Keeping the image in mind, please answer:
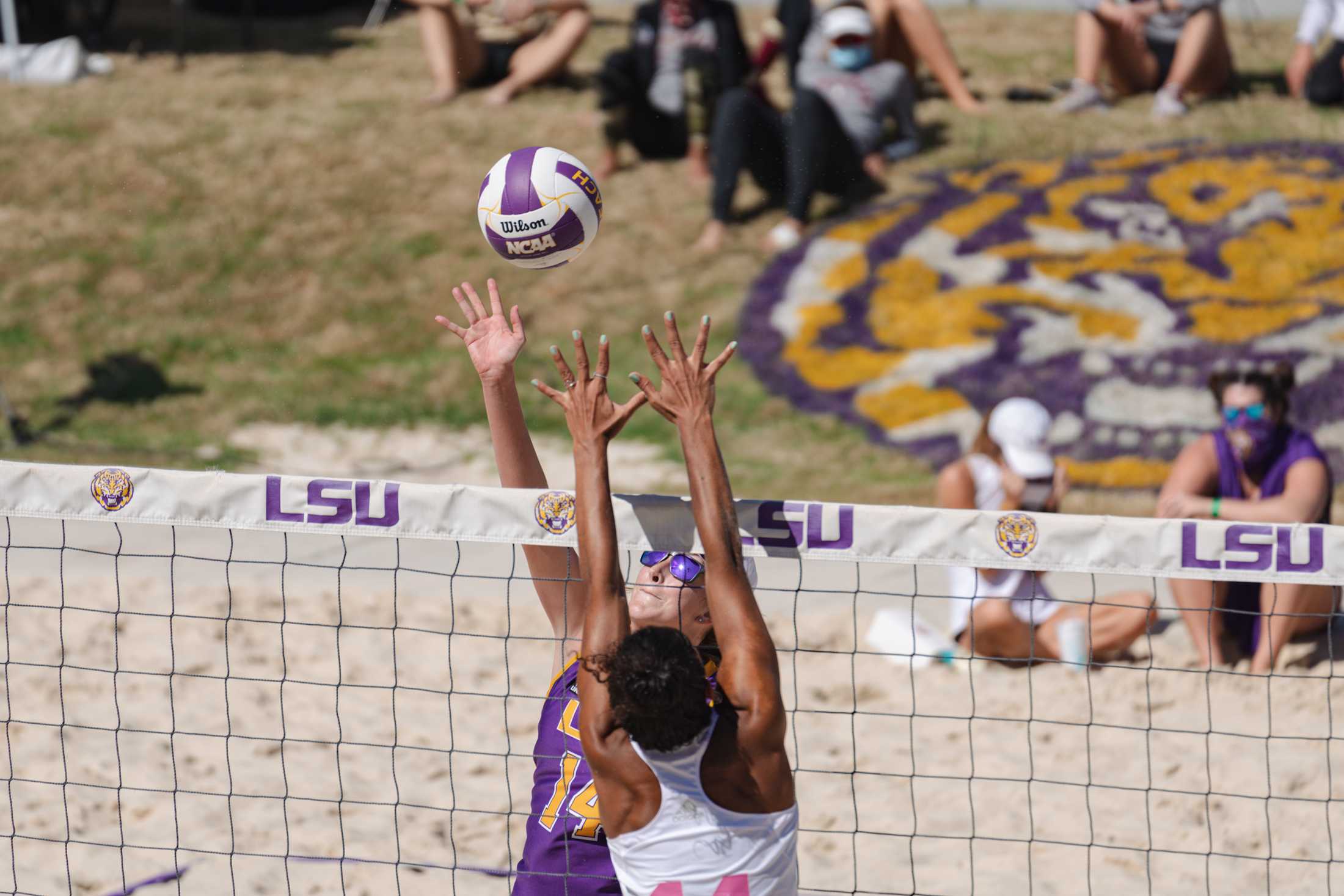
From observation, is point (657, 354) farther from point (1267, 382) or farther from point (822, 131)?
point (822, 131)

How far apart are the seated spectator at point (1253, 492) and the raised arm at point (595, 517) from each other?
2.86 m

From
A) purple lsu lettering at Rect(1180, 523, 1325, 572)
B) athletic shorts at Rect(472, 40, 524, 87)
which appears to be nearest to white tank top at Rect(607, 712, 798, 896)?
purple lsu lettering at Rect(1180, 523, 1325, 572)

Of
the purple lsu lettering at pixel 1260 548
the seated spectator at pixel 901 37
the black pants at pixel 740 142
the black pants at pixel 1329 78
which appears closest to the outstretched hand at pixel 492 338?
the purple lsu lettering at pixel 1260 548

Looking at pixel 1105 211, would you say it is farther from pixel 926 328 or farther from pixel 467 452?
pixel 467 452

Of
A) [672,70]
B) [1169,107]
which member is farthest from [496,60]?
[1169,107]

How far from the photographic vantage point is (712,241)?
880 centimetres

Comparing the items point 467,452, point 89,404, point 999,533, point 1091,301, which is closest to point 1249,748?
point 999,533

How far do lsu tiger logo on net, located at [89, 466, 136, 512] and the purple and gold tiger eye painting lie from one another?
4.67m

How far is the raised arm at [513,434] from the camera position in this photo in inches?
118

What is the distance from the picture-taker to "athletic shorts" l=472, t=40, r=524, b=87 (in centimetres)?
1041

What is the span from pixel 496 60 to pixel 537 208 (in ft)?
23.3

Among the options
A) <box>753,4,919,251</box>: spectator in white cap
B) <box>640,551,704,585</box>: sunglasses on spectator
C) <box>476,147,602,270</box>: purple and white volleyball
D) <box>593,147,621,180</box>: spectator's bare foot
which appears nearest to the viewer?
<box>640,551,704,585</box>: sunglasses on spectator

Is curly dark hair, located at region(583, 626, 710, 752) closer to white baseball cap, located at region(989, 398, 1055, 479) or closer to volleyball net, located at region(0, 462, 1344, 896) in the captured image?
volleyball net, located at region(0, 462, 1344, 896)

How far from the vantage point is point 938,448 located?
723cm
